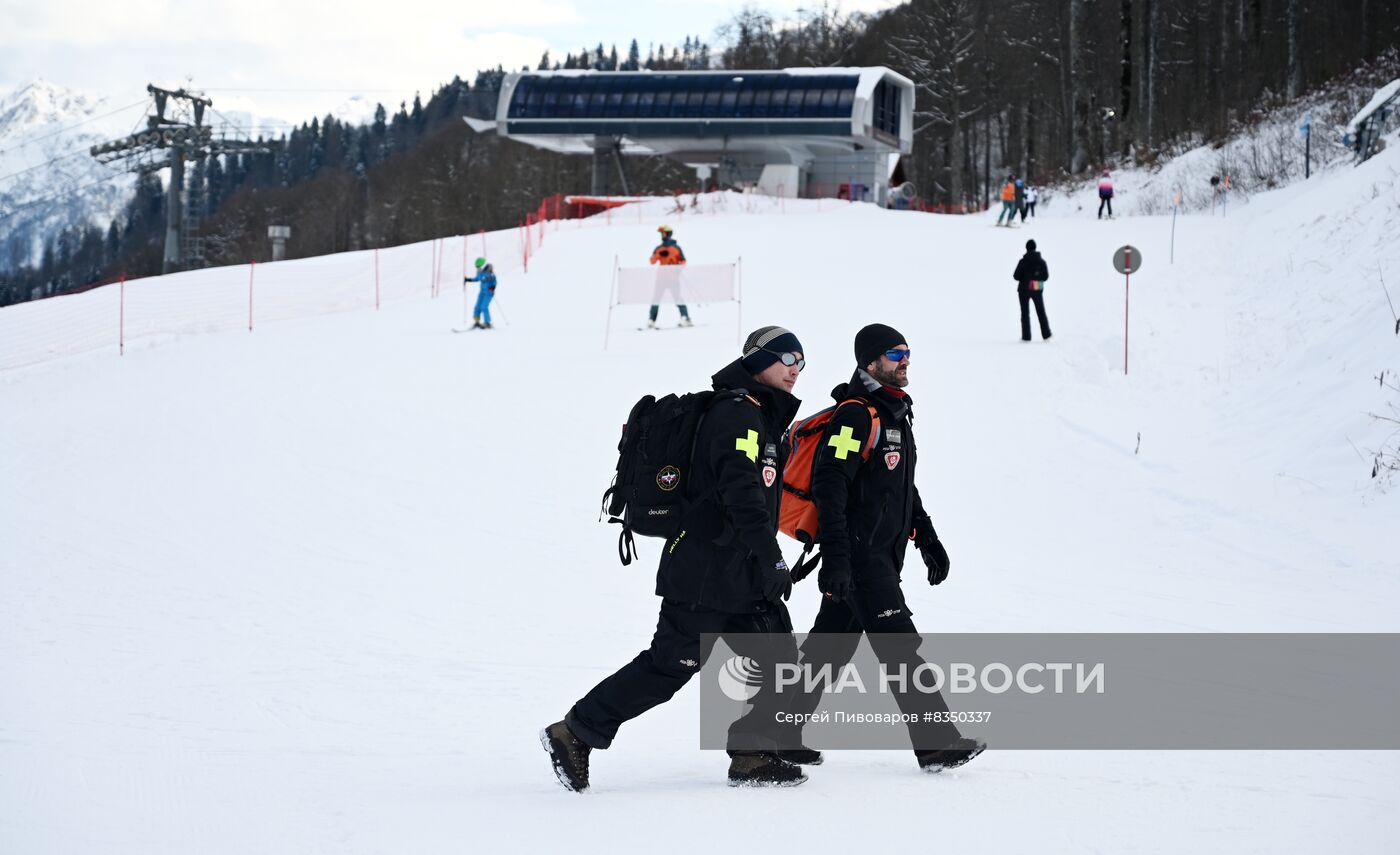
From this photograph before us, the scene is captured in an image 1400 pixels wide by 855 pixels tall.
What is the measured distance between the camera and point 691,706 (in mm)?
6898

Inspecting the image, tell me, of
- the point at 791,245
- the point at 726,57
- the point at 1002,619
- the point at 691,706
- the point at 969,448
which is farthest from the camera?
the point at 726,57

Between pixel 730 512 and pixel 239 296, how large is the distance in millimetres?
25052

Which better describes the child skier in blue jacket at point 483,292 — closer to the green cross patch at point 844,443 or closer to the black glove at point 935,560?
the black glove at point 935,560

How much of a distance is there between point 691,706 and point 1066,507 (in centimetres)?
583

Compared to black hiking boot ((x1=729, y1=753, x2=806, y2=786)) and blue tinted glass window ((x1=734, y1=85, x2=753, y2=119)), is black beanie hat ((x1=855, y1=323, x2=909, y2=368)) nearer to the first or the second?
black hiking boot ((x1=729, y1=753, x2=806, y2=786))

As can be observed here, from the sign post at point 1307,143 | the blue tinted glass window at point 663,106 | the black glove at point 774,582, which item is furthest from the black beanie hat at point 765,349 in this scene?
the blue tinted glass window at point 663,106

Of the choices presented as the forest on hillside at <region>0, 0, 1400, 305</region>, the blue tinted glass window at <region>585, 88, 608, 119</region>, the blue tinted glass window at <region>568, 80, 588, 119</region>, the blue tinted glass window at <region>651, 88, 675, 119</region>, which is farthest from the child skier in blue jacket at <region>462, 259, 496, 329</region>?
the blue tinted glass window at <region>568, 80, 588, 119</region>

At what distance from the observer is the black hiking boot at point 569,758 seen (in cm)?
492

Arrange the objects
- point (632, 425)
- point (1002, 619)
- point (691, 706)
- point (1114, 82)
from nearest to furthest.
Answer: point (632, 425), point (691, 706), point (1002, 619), point (1114, 82)

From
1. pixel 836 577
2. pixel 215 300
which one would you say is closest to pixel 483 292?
pixel 215 300

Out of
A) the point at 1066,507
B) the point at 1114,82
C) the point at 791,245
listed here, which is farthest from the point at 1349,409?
the point at 1114,82

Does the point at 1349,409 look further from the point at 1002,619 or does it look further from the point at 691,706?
the point at 691,706

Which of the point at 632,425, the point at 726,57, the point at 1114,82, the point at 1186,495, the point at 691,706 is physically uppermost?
the point at 726,57

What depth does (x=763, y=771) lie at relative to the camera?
4918 millimetres
